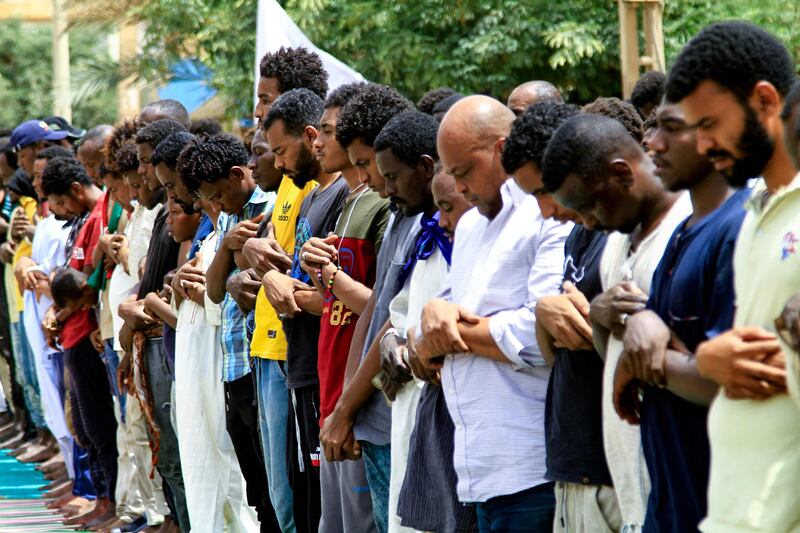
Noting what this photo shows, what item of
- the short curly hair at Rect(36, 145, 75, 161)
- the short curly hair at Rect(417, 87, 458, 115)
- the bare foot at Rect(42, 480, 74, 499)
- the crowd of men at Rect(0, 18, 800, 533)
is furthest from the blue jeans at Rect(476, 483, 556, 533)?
the short curly hair at Rect(36, 145, 75, 161)

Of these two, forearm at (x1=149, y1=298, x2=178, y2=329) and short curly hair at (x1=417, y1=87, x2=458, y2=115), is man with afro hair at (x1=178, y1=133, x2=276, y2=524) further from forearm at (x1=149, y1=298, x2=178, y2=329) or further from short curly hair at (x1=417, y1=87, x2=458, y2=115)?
short curly hair at (x1=417, y1=87, x2=458, y2=115)

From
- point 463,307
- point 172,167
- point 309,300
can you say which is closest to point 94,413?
point 172,167

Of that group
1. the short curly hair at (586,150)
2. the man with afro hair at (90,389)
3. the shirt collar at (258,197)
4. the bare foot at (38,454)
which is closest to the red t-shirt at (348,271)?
the shirt collar at (258,197)

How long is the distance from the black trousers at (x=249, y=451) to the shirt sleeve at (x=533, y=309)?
2714 millimetres

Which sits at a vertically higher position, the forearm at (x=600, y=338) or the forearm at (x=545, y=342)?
the forearm at (x=600, y=338)

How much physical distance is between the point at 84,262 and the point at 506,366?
5.40 m

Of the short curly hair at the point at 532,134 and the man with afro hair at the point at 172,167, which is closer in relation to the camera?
the short curly hair at the point at 532,134

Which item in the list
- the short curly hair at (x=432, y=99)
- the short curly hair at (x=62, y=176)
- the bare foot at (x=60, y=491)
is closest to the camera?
the short curly hair at (x=432, y=99)

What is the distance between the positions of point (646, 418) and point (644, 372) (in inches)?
7.9

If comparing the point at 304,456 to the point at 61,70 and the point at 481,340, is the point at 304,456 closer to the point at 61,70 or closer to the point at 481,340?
the point at 481,340

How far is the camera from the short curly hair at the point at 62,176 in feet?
31.1

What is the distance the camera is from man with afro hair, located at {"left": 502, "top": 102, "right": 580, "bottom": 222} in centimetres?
397

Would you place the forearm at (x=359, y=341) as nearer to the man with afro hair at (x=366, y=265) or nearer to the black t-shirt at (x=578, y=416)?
the man with afro hair at (x=366, y=265)

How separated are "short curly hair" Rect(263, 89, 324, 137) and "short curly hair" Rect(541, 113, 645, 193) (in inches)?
93.8
